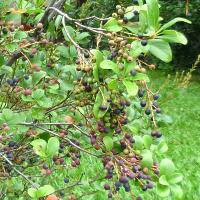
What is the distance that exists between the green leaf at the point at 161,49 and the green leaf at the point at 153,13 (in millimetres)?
38

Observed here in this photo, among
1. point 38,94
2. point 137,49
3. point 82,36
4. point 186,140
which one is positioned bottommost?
point 186,140

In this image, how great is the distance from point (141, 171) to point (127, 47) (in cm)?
37

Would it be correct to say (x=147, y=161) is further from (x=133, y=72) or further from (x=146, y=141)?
(x=133, y=72)

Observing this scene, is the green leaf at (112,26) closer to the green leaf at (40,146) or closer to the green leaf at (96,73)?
the green leaf at (96,73)

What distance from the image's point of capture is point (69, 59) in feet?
3.78

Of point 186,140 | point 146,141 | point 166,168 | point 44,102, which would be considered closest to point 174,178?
point 166,168

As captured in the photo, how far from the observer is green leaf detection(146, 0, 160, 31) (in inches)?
31.6

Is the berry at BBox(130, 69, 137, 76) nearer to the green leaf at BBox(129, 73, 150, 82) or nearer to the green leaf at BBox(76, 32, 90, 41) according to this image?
the green leaf at BBox(129, 73, 150, 82)

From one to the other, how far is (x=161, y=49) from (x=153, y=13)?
10cm

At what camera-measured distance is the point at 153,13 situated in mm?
809

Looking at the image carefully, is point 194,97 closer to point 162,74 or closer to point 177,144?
point 162,74

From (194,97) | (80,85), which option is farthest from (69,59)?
(194,97)

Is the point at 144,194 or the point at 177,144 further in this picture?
the point at 177,144

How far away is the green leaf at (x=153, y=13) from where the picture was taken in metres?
0.80
